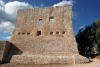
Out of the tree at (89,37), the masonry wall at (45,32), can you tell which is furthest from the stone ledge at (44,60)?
the tree at (89,37)

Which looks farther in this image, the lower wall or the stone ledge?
the lower wall

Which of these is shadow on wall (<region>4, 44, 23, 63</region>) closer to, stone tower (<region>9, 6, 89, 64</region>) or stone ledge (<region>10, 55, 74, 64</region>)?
stone tower (<region>9, 6, 89, 64</region>)

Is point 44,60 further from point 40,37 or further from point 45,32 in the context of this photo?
point 45,32

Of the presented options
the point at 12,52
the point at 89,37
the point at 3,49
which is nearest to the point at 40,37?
the point at 12,52

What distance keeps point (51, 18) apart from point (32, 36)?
129 inches

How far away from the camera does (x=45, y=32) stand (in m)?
14.3

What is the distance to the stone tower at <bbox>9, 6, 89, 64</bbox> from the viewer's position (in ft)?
41.5

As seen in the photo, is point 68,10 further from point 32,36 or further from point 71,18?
point 32,36

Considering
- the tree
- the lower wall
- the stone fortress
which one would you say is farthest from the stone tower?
the tree

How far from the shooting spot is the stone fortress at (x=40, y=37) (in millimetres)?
12348

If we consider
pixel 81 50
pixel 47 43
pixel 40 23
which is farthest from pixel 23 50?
pixel 81 50

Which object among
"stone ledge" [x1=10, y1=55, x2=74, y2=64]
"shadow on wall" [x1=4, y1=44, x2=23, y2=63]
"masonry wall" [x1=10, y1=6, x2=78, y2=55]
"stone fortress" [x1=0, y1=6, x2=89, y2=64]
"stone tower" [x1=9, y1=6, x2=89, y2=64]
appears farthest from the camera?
"shadow on wall" [x1=4, y1=44, x2=23, y2=63]

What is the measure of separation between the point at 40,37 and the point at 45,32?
2.81 ft

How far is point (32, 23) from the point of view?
15117 mm
